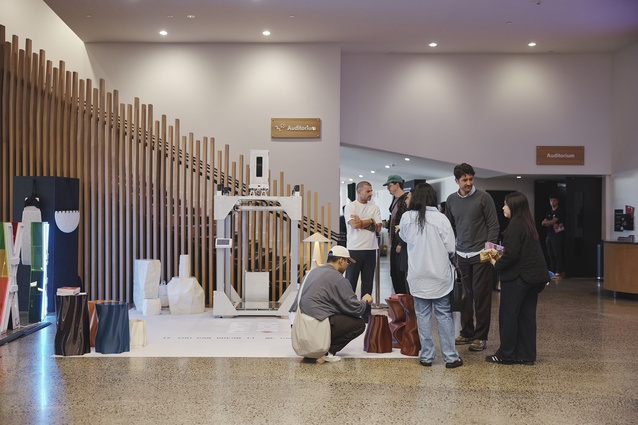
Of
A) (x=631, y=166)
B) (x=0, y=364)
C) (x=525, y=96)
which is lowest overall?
(x=0, y=364)

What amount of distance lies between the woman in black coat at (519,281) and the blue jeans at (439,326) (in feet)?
1.51

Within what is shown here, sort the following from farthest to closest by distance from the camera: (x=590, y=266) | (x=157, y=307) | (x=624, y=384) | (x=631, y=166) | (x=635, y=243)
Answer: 1. (x=590, y=266)
2. (x=631, y=166)
3. (x=635, y=243)
4. (x=157, y=307)
5. (x=624, y=384)

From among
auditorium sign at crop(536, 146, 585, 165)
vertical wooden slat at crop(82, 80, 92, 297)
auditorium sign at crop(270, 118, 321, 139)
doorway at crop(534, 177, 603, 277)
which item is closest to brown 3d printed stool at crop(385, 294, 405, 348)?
vertical wooden slat at crop(82, 80, 92, 297)

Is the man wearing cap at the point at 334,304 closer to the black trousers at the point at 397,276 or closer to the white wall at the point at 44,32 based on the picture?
the black trousers at the point at 397,276

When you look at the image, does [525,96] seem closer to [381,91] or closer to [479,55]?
[479,55]

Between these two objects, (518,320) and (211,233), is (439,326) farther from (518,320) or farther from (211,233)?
(211,233)

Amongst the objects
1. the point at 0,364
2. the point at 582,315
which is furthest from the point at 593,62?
the point at 0,364

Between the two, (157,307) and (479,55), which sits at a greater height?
(479,55)

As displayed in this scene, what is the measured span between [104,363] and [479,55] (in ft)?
32.2

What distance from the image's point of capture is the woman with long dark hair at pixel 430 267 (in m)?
5.97

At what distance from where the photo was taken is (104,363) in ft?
20.1

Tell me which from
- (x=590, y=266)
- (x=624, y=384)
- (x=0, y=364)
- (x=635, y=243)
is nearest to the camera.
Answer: (x=624, y=384)

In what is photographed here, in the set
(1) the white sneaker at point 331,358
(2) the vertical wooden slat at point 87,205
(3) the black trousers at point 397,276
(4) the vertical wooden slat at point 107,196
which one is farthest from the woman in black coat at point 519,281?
(2) the vertical wooden slat at point 87,205

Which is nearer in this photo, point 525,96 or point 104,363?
point 104,363
